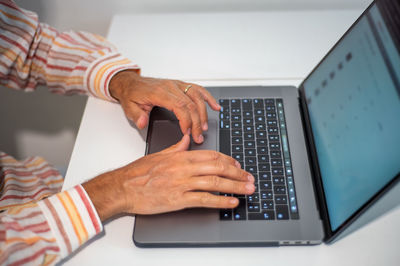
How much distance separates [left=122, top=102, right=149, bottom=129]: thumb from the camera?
0.76 meters

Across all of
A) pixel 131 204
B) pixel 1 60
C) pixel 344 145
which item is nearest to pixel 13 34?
pixel 1 60

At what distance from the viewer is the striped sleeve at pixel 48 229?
577 mm

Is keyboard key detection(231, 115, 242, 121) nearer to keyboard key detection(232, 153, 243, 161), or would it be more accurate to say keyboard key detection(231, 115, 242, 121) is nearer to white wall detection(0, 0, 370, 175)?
keyboard key detection(232, 153, 243, 161)

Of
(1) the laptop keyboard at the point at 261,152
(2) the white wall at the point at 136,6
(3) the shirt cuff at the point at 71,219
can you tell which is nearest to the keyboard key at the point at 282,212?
(1) the laptop keyboard at the point at 261,152

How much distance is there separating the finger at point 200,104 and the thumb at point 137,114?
0.38 ft

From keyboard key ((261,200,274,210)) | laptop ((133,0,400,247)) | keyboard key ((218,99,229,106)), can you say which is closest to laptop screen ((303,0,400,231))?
laptop ((133,0,400,247))

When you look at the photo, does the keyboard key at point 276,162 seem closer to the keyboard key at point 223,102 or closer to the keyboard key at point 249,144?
the keyboard key at point 249,144

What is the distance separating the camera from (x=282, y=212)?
2.03 feet

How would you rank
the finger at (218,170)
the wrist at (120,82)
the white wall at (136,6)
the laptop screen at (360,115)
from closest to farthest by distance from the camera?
the laptop screen at (360,115) → the finger at (218,170) → the wrist at (120,82) → the white wall at (136,6)

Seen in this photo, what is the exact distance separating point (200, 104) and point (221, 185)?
0.22 meters

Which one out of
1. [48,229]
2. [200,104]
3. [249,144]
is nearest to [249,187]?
[249,144]

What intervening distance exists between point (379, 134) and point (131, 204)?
0.45 meters

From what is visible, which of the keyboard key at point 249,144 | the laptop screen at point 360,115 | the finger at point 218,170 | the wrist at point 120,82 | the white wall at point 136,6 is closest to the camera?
the laptop screen at point 360,115

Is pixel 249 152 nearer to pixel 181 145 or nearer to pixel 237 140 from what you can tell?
pixel 237 140
